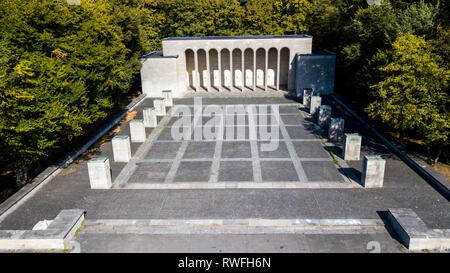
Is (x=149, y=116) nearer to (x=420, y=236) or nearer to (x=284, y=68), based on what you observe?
(x=420, y=236)

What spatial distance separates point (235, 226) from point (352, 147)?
11.2 m

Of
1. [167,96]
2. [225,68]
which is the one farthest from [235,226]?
[225,68]

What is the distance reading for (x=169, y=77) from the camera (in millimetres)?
41844

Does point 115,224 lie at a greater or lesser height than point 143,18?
lesser

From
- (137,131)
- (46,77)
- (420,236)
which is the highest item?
(46,77)

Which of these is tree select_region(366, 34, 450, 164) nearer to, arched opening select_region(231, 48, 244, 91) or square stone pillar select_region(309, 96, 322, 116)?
square stone pillar select_region(309, 96, 322, 116)

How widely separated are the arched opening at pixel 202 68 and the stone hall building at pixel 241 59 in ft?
2.54

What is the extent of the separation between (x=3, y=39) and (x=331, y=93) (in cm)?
3490

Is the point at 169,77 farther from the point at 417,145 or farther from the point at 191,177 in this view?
the point at 417,145

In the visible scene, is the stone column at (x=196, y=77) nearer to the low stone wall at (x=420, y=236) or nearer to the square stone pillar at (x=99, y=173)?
the square stone pillar at (x=99, y=173)

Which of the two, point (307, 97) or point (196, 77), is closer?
point (307, 97)

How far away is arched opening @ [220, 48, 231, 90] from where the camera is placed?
45.7 meters

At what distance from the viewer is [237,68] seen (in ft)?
152

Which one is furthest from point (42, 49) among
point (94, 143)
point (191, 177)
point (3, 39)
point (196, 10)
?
point (196, 10)
